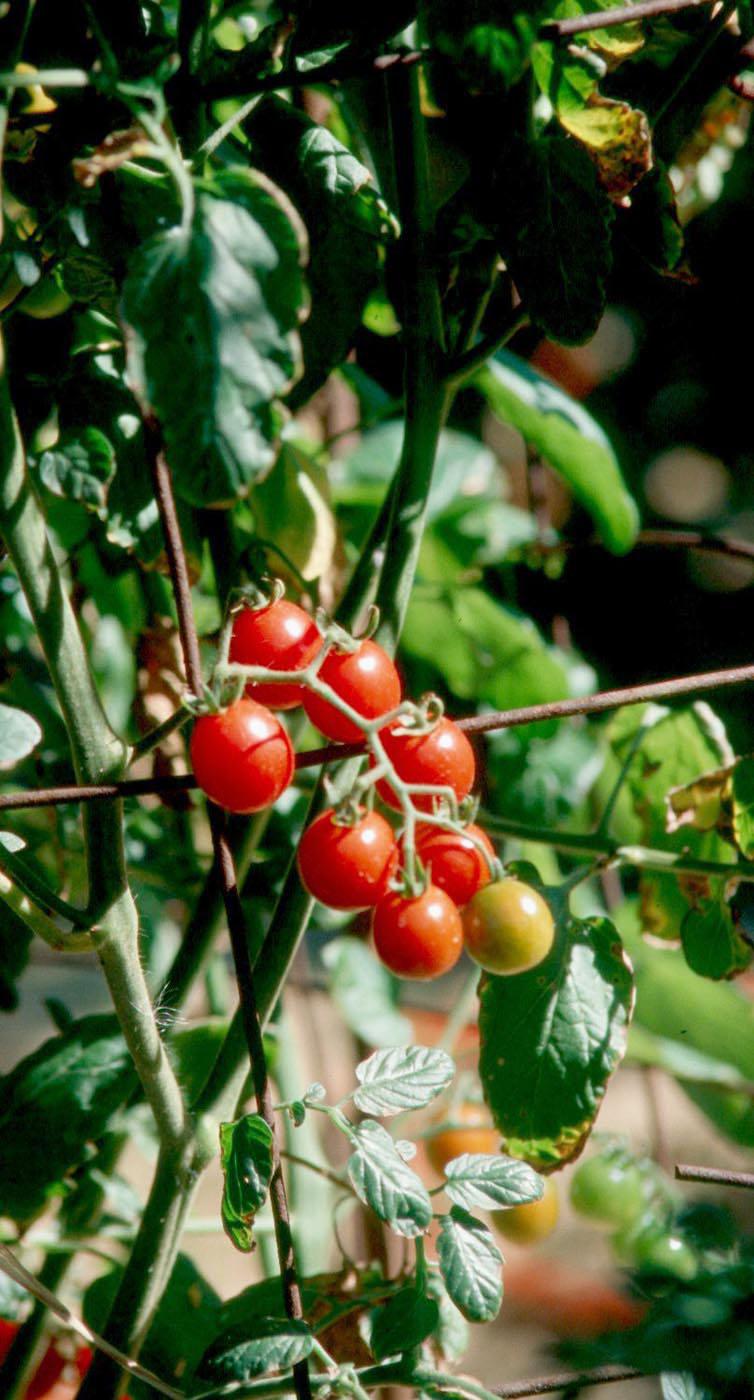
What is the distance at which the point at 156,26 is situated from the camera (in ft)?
1.52

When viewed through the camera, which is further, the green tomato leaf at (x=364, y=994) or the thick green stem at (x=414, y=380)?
the green tomato leaf at (x=364, y=994)

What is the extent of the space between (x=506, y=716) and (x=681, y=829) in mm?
263

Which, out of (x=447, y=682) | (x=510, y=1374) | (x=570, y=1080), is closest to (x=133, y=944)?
(x=570, y=1080)

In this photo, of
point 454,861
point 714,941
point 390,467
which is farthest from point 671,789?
point 390,467

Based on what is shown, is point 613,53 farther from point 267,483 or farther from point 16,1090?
point 16,1090

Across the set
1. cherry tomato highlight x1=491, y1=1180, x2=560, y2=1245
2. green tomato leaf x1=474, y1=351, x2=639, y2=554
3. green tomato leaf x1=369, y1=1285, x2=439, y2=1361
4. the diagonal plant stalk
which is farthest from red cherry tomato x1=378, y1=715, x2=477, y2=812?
cherry tomato highlight x1=491, y1=1180, x2=560, y2=1245

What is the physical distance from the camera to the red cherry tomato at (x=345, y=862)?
43 centimetres

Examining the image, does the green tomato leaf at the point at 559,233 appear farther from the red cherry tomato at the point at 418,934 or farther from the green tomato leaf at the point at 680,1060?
the green tomato leaf at the point at 680,1060

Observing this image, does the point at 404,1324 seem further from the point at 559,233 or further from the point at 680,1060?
the point at 680,1060

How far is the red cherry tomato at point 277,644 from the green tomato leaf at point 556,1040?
0.19m

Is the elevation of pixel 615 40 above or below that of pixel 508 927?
above

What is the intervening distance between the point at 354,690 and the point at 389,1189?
0.17m

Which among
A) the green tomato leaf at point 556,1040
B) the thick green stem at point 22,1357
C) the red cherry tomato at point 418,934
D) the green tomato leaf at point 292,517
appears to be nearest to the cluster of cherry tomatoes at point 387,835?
the red cherry tomato at point 418,934

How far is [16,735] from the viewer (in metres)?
0.45
